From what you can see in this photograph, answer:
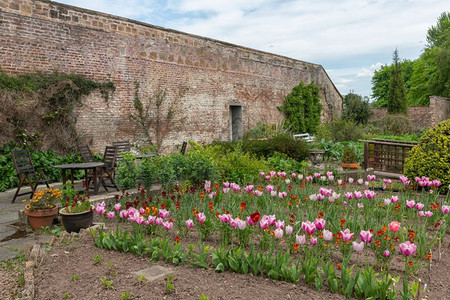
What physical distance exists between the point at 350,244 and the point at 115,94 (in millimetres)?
8840

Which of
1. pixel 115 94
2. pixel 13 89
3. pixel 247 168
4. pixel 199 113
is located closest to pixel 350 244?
pixel 247 168

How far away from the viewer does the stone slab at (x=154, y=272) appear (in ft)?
9.77

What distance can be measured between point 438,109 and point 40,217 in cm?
2648

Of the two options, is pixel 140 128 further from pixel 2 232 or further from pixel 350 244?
pixel 350 244

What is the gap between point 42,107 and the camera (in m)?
8.98

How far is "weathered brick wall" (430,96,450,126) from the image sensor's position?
79.6 ft

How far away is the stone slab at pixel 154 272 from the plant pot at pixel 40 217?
237cm

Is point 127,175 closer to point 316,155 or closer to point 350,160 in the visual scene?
point 316,155

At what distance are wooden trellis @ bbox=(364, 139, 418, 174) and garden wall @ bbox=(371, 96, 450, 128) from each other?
55.2 feet

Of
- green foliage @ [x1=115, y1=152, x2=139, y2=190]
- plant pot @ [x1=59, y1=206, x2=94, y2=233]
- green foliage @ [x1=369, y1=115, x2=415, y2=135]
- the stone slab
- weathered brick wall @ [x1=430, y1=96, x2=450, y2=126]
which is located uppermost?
weathered brick wall @ [x1=430, y1=96, x2=450, y2=126]

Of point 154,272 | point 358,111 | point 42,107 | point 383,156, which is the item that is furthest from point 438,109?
point 154,272

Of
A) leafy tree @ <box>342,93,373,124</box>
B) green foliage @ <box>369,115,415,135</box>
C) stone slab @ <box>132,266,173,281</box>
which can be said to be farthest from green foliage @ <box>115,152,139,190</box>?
leafy tree @ <box>342,93,373,124</box>

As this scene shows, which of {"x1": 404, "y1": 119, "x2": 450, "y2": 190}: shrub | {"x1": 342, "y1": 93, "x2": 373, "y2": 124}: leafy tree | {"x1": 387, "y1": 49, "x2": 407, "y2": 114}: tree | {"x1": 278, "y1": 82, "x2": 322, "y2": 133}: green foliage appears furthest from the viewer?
{"x1": 387, "y1": 49, "x2": 407, "y2": 114}: tree

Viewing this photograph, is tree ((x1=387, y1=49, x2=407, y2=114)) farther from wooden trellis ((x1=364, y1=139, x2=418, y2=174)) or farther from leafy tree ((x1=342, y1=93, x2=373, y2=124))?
wooden trellis ((x1=364, y1=139, x2=418, y2=174))
